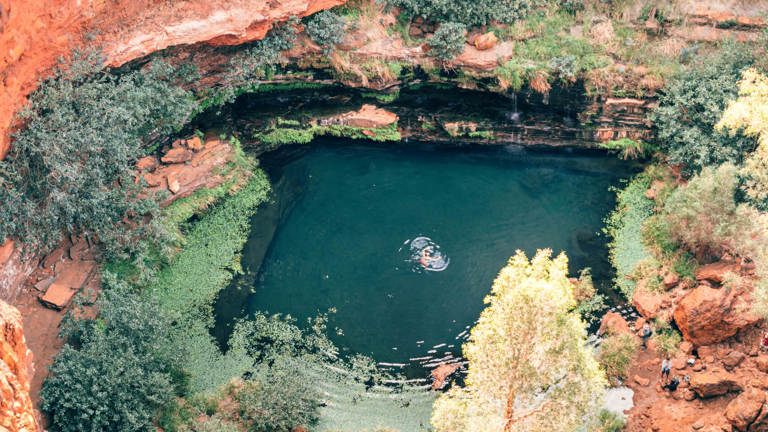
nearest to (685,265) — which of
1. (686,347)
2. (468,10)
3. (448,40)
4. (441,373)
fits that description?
(686,347)

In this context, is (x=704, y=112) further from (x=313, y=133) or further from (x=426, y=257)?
(x=313, y=133)

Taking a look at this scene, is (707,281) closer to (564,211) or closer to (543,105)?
(564,211)

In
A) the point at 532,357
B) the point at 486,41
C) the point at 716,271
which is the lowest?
the point at 532,357

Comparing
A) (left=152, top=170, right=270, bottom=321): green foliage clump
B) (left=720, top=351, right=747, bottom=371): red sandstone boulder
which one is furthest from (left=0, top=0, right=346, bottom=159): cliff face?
(left=720, top=351, right=747, bottom=371): red sandstone boulder

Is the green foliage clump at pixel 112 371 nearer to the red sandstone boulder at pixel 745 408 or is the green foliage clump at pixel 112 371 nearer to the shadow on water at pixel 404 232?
the shadow on water at pixel 404 232

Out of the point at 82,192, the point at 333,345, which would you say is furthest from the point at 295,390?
the point at 82,192

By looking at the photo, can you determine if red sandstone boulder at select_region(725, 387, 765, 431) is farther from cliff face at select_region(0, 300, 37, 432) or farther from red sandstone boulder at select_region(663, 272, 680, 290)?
cliff face at select_region(0, 300, 37, 432)
